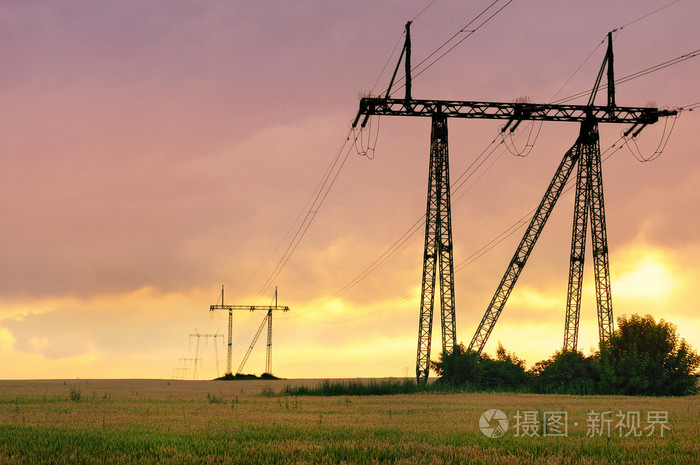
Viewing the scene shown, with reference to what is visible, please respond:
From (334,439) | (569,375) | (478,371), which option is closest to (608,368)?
(569,375)

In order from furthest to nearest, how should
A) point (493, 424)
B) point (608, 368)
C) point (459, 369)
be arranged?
point (459, 369) < point (608, 368) < point (493, 424)

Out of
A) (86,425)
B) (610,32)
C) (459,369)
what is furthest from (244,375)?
(86,425)

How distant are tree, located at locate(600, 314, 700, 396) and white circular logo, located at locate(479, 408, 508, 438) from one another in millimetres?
30215

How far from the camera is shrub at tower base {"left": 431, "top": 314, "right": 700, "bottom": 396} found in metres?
52.0

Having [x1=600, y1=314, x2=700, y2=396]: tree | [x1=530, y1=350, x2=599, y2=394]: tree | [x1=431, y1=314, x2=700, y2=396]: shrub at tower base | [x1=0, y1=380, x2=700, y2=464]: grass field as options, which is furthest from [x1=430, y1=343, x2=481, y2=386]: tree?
[x1=0, y1=380, x2=700, y2=464]: grass field

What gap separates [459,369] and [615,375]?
11302 mm

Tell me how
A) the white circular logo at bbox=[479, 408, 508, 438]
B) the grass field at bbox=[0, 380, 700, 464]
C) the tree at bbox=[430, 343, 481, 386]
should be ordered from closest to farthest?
1. the grass field at bbox=[0, 380, 700, 464]
2. the white circular logo at bbox=[479, 408, 508, 438]
3. the tree at bbox=[430, 343, 481, 386]

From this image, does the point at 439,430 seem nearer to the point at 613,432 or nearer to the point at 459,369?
the point at 613,432

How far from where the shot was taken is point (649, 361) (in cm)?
5284

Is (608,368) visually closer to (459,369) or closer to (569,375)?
(569,375)

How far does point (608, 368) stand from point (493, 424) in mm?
34562

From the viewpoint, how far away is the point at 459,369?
5525 centimetres

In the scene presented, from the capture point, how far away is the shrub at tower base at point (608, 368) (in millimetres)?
52031

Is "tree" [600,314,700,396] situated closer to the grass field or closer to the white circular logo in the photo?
the grass field
